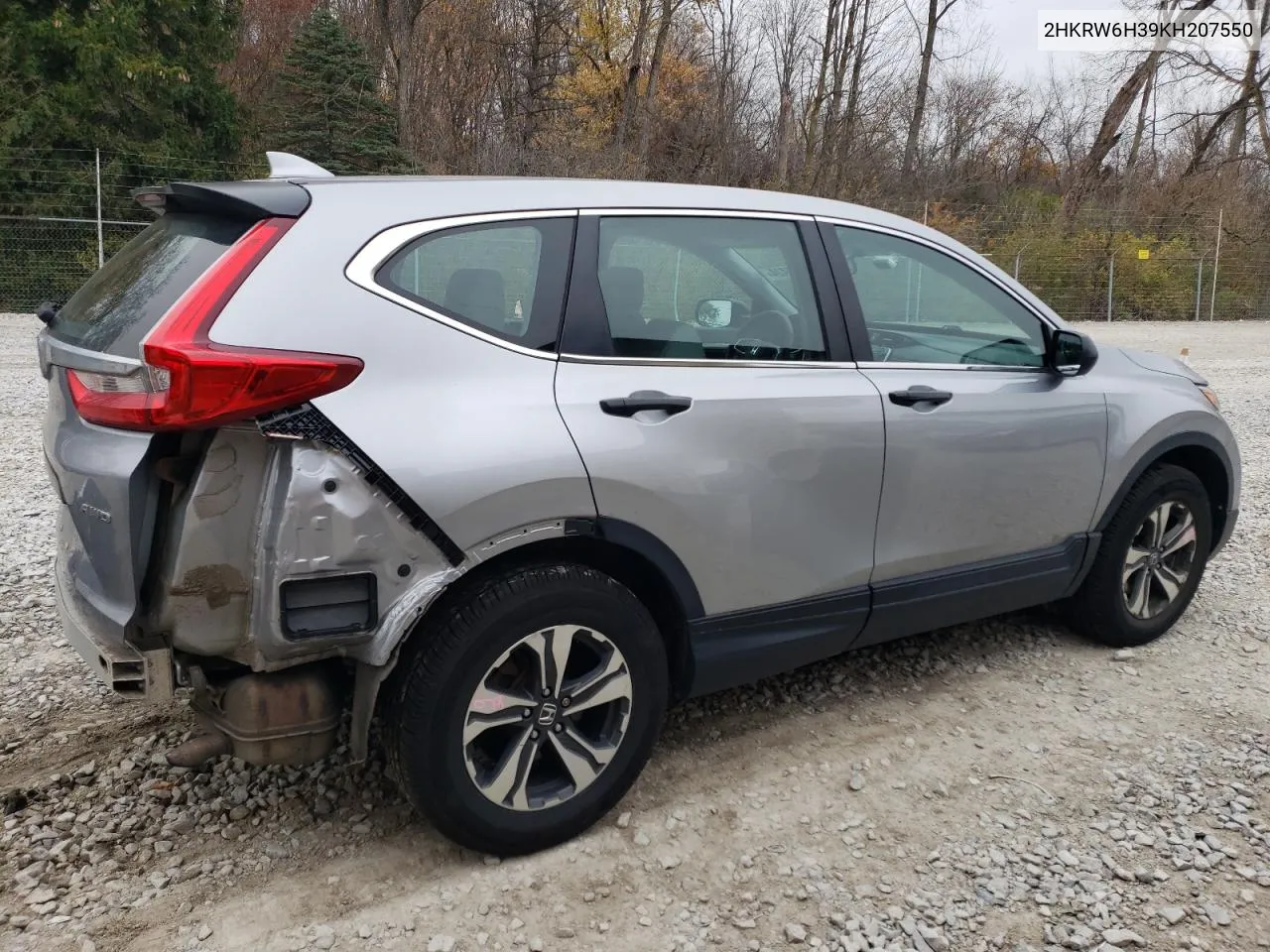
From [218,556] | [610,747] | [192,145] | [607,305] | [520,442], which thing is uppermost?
[192,145]

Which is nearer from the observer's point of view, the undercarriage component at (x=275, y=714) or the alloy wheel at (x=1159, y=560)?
the undercarriage component at (x=275, y=714)

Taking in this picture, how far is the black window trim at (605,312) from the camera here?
2.76 meters

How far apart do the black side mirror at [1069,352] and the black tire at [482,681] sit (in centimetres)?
202

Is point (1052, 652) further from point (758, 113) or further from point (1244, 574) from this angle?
point (758, 113)

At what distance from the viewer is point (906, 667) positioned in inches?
160

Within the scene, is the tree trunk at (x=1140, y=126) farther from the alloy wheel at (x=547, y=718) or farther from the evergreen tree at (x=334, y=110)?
the alloy wheel at (x=547, y=718)

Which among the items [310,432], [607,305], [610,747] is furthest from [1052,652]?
[310,432]

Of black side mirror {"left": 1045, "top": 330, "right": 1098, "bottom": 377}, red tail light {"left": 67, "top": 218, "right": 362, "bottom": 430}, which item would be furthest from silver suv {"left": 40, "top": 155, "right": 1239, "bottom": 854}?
black side mirror {"left": 1045, "top": 330, "right": 1098, "bottom": 377}

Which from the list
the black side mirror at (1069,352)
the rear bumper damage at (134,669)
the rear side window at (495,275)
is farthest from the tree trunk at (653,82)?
the rear bumper damage at (134,669)

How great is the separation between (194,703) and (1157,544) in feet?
12.4

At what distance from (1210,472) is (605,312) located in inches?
123

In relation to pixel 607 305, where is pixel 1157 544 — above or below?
below

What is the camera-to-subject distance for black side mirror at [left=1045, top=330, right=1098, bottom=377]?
149 inches

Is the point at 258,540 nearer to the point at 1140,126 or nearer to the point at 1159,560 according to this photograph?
the point at 1159,560
